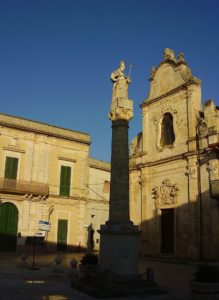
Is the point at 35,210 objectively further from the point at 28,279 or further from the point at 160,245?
the point at 28,279

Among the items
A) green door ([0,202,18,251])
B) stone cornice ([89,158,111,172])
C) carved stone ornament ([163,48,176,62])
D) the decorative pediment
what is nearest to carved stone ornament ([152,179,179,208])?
the decorative pediment

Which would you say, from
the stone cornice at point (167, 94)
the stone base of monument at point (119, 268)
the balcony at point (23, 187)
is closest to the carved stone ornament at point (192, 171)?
the stone cornice at point (167, 94)

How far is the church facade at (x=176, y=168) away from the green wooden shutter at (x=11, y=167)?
28.3 feet

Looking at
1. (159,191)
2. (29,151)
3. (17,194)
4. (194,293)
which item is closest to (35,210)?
(17,194)

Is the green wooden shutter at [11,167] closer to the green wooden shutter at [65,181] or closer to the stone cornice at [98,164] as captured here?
the green wooden shutter at [65,181]

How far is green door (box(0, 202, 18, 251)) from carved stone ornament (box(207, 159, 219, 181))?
13.9 meters

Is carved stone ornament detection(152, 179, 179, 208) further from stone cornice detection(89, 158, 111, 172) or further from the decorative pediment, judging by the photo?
stone cornice detection(89, 158, 111, 172)

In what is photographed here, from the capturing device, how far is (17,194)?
85.3 feet

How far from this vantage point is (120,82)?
1352 centimetres

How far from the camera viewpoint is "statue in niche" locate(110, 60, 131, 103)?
1335cm

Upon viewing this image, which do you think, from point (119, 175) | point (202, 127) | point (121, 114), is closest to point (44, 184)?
point (202, 127)

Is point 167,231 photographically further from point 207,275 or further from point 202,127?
point 207,275

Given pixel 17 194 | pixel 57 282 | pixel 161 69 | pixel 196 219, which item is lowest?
pixel 57 282

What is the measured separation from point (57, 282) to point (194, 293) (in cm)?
509
